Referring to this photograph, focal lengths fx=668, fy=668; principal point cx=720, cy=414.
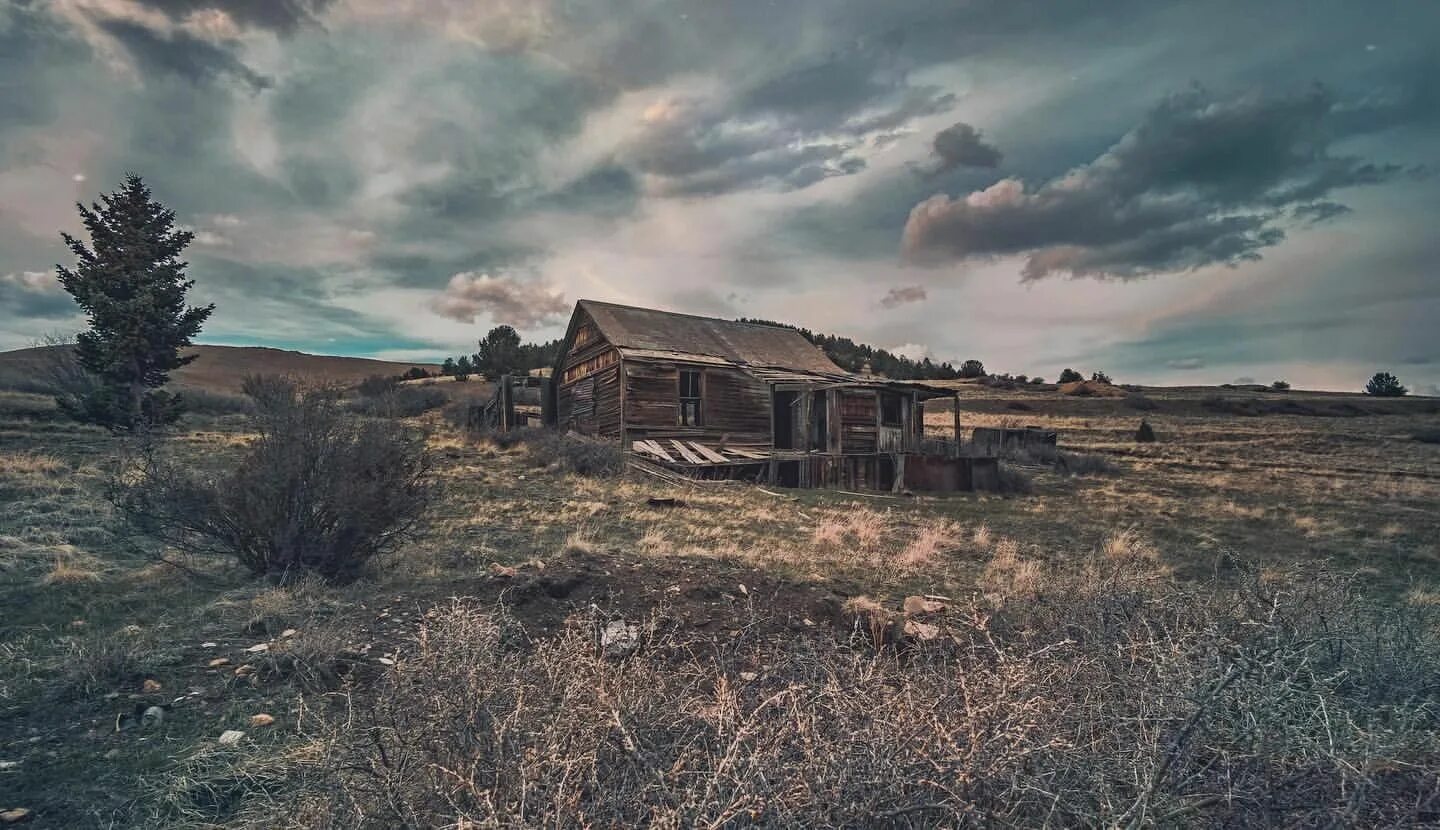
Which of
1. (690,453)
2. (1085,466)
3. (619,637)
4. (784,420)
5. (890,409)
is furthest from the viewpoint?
(784,420)

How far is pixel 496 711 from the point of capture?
7.38 ft

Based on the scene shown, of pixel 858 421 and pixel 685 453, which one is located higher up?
pixel 858 421

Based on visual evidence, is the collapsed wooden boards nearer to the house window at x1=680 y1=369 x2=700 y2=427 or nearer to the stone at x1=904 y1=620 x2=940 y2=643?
the house window at x1=680 y1=369 x2=700 y2=427

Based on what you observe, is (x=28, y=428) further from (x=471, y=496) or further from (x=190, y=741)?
(x=190, y=741)

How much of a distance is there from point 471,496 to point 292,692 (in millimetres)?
7551

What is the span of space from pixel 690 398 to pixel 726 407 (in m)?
1.23

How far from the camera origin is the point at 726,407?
21219 millimetres

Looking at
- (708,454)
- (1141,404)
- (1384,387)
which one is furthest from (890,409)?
(1384,387)


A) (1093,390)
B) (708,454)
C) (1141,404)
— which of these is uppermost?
(1093,390)

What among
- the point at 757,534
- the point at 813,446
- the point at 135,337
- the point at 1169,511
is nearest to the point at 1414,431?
the point at 1169,511

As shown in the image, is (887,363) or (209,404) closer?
(209,404)

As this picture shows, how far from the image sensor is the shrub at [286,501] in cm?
557

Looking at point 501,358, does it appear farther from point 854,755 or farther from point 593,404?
point 854,755

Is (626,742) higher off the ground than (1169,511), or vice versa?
(626,742)
